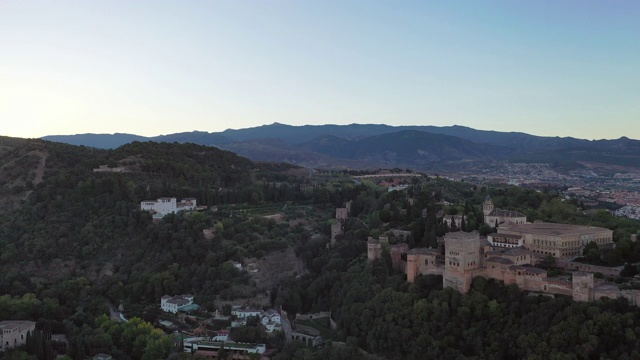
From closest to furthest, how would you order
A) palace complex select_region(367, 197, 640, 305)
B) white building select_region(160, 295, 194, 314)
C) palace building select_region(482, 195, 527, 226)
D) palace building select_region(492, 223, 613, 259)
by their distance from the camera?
palace complex select_region(367, 197, 640, 305) → palace building select_region(492, 223, 613, 259) → white building select_region(160, 295, 194, 314) → palace building select_region(482, 195, 527, 226)

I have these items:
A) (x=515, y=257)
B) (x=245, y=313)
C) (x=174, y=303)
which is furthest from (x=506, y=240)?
(x=174, y=303)

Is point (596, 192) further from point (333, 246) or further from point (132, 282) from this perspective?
point (132, 282)

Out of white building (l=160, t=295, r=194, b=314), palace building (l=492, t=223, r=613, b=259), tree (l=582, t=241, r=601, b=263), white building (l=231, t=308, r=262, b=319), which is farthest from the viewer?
white building (l=160, t=295, r=194, b=314)

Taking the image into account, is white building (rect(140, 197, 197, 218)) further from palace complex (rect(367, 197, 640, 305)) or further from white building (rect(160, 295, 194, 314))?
palace complex (rect(367, 197, 640, 305))

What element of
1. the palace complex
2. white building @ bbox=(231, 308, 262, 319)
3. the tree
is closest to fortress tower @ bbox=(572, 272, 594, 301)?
the palace complex

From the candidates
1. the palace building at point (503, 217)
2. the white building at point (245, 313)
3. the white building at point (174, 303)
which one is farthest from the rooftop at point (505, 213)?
the white building at point (174, 303)

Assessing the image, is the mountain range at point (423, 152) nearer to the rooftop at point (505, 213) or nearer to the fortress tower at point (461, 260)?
the rooftop at point (505, 213)

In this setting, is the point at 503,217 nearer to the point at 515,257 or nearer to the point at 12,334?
the point at 515,257
